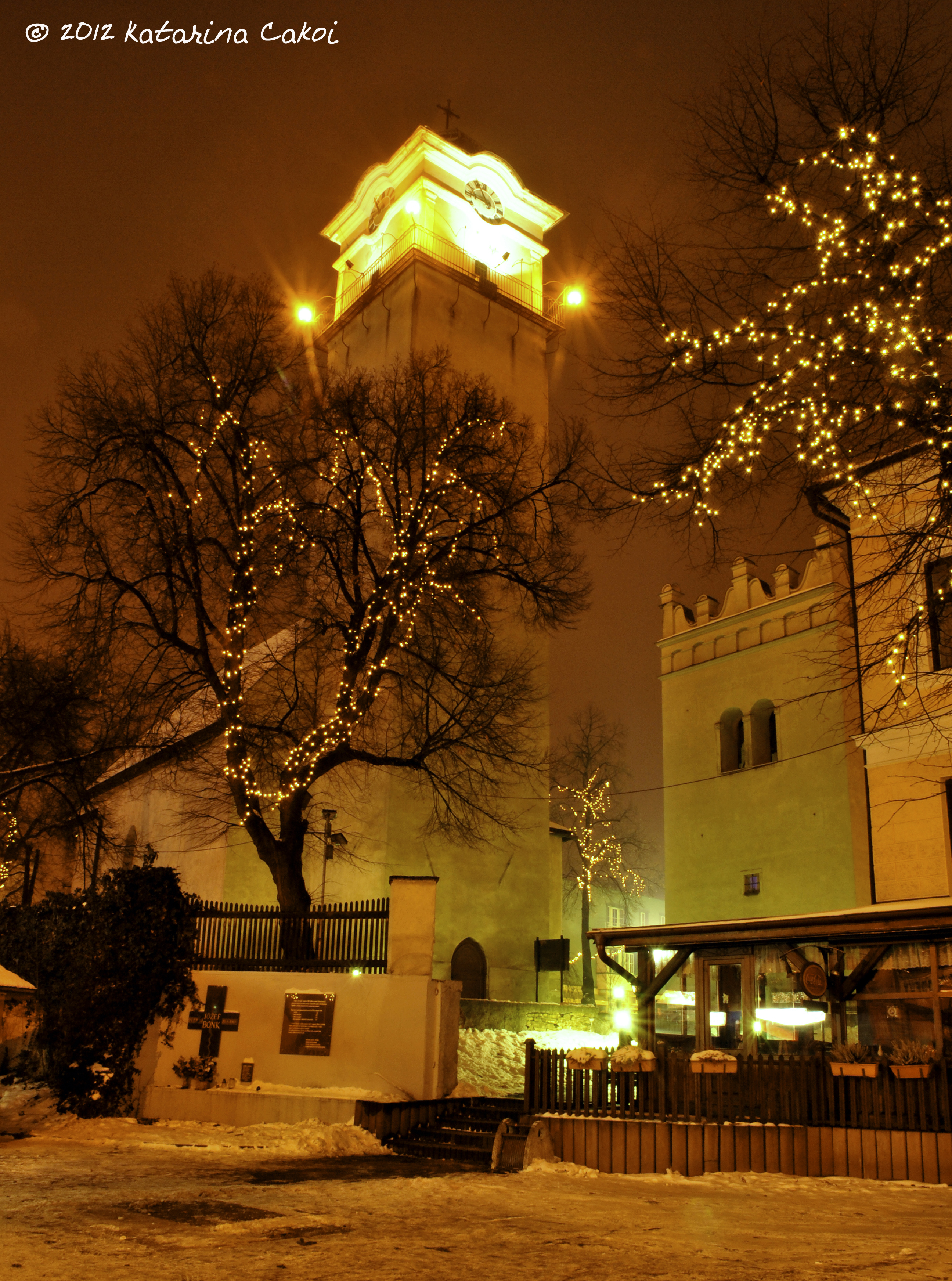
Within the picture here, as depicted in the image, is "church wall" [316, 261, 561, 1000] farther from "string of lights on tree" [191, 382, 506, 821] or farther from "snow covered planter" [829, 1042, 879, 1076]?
"snow covered planter" [829, 1042, 879, 1076]

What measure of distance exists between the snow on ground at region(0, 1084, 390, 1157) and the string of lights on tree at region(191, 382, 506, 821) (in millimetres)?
5150

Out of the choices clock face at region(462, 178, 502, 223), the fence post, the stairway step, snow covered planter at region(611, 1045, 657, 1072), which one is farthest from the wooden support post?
clock face at region(462, 178, 502, 223)

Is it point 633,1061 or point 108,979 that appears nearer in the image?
point 633,1061

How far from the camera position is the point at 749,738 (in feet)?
91.4

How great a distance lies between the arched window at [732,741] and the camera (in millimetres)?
28266

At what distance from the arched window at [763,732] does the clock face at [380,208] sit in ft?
61.7

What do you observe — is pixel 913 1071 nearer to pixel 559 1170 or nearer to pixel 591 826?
pixel 559 1170

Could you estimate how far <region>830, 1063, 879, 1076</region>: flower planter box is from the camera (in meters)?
12.0

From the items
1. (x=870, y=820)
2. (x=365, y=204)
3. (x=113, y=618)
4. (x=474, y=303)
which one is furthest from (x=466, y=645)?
(x=365, y=204)

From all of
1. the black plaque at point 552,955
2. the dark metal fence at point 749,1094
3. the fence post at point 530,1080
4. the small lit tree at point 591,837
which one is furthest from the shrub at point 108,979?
the small lit tree at point 591,837

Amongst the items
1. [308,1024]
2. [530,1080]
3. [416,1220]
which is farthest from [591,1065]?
[416,1220]

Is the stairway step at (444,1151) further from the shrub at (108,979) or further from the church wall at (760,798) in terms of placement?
the church wall at (760,798)

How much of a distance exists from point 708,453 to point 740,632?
65.3 ft

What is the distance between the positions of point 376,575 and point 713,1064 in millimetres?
9943
